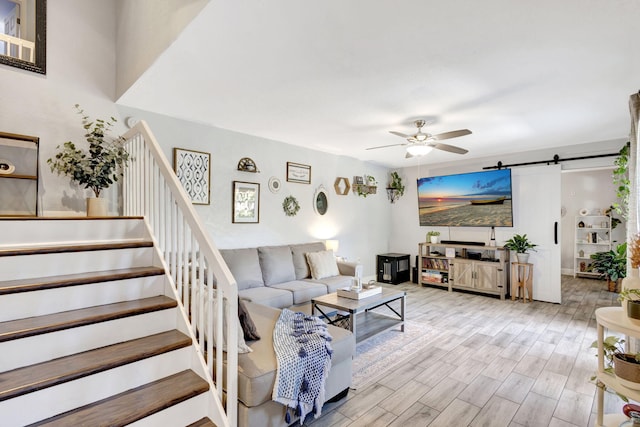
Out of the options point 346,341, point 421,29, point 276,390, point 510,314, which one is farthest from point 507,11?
point 510,314

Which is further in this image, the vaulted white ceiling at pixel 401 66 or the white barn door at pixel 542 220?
the white barn door at pixel 542 220

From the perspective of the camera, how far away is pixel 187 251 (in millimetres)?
1991

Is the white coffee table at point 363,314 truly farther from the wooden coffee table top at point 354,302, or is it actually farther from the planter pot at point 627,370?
the planter pot at point 627,370

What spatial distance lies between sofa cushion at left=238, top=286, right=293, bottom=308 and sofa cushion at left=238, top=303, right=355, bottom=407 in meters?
0.95

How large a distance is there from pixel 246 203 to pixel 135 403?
311 cm

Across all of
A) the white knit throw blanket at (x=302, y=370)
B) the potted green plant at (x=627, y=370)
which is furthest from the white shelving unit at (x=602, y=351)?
the white knit throw blanket at (x=302, y=370)

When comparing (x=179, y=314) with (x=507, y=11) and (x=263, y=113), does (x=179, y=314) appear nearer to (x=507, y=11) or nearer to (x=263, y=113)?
(x=263, y=113)

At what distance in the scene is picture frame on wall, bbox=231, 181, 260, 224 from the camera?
14.2 ft

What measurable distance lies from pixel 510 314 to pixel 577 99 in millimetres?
3024

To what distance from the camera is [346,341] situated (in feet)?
8.00

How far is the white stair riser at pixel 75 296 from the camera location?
5.58ft

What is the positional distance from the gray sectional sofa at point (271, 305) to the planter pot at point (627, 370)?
62.7 inches

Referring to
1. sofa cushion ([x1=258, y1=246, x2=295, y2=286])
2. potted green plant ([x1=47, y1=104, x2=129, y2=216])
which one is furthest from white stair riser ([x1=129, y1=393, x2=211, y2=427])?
sofa cushion ([x1=258, y1=246, x2=295, y2=286])

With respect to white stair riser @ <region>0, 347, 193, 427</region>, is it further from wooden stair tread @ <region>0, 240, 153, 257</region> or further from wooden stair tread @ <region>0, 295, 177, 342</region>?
wooden stair tread @ <region>0, 240, 153, 257</region>
